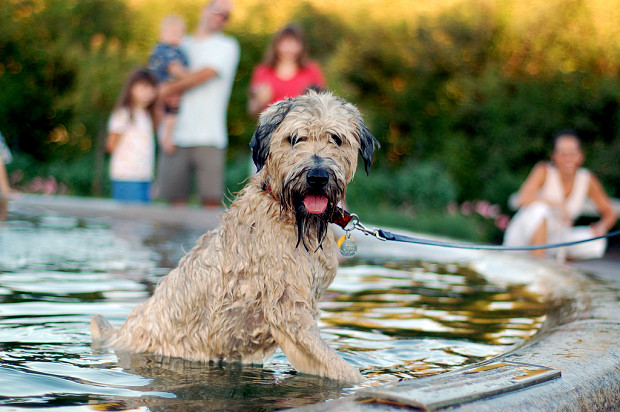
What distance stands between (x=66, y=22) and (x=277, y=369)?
20885 millimetres

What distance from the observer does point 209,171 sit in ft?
38.1

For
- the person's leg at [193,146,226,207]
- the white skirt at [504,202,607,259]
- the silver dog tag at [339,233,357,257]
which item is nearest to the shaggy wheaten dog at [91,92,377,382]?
the silver dog tag at [339,233,357,257]

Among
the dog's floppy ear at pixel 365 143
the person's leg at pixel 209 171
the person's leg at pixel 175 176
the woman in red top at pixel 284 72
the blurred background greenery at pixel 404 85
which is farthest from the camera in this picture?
the blurred background greenery at pixel 404 85

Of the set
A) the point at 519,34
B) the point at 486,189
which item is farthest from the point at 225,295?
the point at 519,34

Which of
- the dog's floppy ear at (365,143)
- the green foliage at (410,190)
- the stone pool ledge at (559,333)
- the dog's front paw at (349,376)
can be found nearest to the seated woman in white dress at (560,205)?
the stone pool ledge at (559,333)

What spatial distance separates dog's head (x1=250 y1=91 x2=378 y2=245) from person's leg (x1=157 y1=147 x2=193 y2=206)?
7645mm

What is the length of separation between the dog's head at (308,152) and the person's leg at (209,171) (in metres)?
7.43

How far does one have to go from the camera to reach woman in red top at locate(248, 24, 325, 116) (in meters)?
9.31

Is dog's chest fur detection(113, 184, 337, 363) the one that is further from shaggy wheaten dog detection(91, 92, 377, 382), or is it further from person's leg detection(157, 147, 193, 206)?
person's leg detection(157, 147, 193, 206)

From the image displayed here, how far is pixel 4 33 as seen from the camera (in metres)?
22.5

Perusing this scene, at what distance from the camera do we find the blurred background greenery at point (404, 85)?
17.1 m

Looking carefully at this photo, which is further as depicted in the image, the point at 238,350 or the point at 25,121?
the point at 25,121

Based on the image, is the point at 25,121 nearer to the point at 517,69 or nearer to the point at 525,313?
the point at 517,69

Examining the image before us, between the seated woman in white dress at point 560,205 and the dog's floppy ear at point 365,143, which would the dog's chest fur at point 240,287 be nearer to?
the dog's floppy ear at point 365,143
